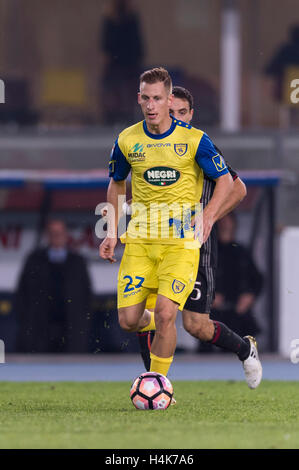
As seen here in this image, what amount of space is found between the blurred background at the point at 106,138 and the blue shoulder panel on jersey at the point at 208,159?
5.58 metres

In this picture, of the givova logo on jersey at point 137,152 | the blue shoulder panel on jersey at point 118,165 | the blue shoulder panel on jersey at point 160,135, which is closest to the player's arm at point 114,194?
the blue shoulder panel on jersey at point 118,165

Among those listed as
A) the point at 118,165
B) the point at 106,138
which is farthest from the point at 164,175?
the point at 106,138

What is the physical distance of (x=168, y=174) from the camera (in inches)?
304

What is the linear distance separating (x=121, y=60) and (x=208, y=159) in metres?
9.52

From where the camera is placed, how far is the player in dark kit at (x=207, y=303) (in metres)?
8.00

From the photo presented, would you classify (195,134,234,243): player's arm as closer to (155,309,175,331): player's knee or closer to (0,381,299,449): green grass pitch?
(155,309,175,331): player's knee

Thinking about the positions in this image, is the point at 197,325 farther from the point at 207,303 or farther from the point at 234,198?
the point at 234,198

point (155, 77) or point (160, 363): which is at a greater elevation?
point (155, 77)

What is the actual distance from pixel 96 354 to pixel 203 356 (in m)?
1.22

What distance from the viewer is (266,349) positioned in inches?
543
